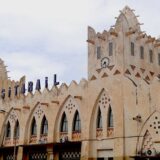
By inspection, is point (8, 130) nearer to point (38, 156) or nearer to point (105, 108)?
point (38, 156)

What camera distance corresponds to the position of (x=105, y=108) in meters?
36.7

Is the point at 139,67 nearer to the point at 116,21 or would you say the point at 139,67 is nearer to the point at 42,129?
the point at 116,21

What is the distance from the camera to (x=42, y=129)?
43312 millimetres

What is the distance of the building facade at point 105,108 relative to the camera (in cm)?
3372

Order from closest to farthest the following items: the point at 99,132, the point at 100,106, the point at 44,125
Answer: the point at 99,132 < the point at 100,106 < the point at 44,125

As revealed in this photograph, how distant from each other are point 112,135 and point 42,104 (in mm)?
10208

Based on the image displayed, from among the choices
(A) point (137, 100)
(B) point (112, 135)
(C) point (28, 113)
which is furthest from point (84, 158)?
(C) point (28, 113)

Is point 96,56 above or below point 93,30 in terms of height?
below

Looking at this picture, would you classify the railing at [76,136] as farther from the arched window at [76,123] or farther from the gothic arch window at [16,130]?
the gothic arch window at [16,130]

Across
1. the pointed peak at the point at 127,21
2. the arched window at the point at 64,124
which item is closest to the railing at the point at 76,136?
the arched window at the point at 64,124

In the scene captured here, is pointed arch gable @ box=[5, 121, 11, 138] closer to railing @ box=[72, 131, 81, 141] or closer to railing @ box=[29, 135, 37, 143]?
railing @ box=[29, 135, 37, 143]

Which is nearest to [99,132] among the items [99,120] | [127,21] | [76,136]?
[99,120]

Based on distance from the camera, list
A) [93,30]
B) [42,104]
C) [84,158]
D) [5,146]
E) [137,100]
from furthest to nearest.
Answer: [5,146]
[42,104]
[93,30]
[84,158]
[137,100]

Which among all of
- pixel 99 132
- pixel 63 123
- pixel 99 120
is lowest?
pixel 99 132
